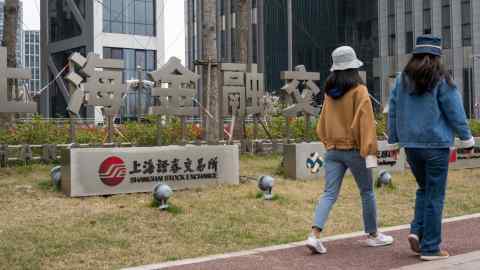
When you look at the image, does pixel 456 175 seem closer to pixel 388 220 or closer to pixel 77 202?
A: pixel 388 220

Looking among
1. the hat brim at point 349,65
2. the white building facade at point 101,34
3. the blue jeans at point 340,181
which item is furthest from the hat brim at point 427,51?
the white building facade at point 101,34

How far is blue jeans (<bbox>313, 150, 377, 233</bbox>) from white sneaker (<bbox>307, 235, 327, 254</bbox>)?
12 cm

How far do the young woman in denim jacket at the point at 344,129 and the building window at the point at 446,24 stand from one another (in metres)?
42.9

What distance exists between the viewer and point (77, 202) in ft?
25.7

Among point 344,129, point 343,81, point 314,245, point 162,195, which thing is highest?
point 343,81

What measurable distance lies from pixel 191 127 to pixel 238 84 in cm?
211

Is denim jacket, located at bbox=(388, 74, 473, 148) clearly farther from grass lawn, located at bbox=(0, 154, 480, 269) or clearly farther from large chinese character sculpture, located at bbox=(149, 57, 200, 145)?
large chinese character sculpture, located at bbox=(149, 57, 200, 145)

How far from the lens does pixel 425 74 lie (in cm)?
516

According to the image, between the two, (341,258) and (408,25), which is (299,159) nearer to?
(341,258)

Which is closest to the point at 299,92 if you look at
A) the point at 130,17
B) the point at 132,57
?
the point at 132,57

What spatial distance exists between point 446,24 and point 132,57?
70.8 ft

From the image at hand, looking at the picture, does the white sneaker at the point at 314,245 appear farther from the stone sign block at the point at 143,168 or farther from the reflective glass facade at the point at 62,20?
the reflective glass facade at the point at 62,20

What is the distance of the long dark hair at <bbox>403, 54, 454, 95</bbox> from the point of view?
5.16m

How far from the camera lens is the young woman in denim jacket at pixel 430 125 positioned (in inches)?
203
